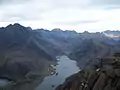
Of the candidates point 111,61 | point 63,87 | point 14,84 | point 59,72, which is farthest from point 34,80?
point 111,61

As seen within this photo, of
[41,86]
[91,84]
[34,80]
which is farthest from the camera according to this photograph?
[34,80]

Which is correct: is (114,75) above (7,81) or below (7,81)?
above

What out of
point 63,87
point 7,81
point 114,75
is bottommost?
point 7,81

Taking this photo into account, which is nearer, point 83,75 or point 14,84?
point 83,75

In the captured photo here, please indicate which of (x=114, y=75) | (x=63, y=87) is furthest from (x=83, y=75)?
(x=114, y=75)

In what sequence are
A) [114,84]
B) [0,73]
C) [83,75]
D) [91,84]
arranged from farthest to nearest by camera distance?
[0,73]
[83,75]
[91,84]
[114,84]

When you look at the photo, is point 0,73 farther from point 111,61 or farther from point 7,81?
point 111,61

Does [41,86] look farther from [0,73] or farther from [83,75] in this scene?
[83,75]

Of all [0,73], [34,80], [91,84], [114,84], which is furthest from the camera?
[0,73]

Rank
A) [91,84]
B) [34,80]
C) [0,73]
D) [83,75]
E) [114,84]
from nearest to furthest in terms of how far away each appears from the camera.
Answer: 1. [114,84]
2. [91,84]
3. [83,75]
4. [34,80]
5. [0,73]
